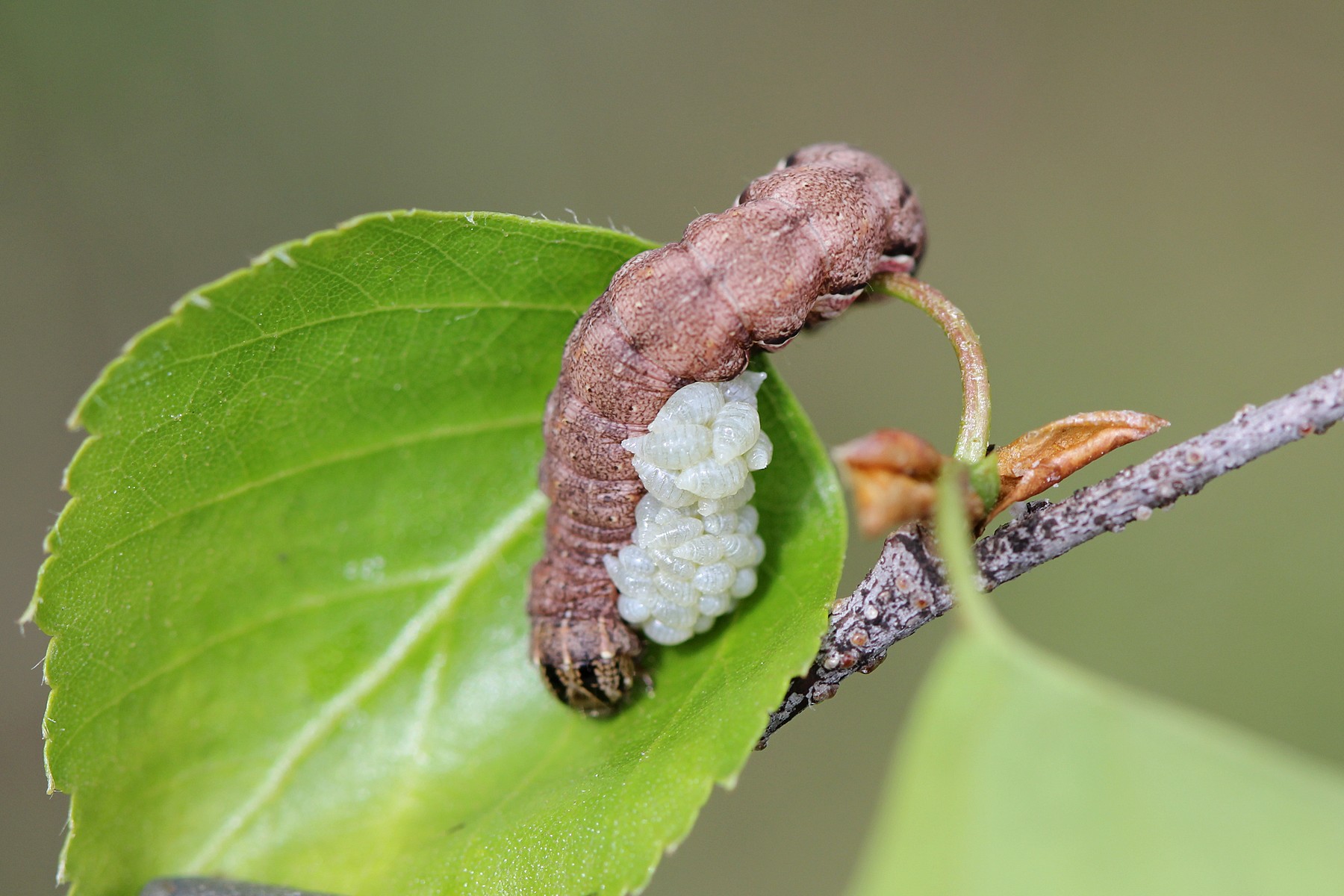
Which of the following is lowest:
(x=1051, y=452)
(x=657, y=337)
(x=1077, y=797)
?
(x=1077, y=797)

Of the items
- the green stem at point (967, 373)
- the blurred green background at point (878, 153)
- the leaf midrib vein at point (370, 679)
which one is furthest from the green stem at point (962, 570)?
the blurred green background at point (878, 153)

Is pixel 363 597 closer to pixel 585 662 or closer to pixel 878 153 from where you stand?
pixel 585 662

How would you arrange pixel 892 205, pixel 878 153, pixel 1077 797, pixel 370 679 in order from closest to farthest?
pixel 1077 797, pixel 370 679, pixel 892 205, pixel 878 153

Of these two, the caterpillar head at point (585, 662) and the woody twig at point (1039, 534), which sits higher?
the woody twig at point (1039, 534)

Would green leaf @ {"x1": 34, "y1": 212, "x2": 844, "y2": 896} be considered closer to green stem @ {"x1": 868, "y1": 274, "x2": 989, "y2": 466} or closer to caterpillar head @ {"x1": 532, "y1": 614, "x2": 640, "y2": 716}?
caterpillar head @ {"x1": 532, "y1": 614, "x2": 640, "y2": 716}

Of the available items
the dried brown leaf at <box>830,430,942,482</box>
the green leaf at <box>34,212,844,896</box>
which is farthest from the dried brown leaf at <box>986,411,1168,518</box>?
the green leaf at <box>34,212,844,896</box>

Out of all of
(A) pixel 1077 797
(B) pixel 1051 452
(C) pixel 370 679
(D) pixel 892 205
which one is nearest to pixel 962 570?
(A) pixel 1077 797

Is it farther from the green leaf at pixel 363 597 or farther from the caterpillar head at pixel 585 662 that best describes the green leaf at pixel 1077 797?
the caterpillar head at pixel 585 662
